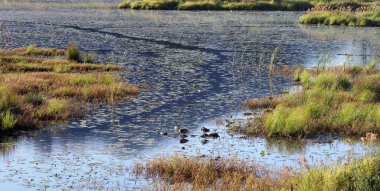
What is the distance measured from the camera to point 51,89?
875 inches

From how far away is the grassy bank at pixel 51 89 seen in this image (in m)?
18.0

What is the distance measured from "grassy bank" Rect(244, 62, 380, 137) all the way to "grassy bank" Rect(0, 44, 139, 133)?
516cm

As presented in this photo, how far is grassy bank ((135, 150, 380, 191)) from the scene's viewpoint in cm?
1075

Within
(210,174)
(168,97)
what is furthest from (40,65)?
(210,174)

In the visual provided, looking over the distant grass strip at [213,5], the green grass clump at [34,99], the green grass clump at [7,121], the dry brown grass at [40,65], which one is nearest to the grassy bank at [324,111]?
the green grass clump at [7,121]

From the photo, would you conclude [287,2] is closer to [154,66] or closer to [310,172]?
[154,66]

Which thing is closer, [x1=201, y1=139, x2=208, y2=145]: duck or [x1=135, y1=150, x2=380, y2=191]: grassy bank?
[x1=135, y1=150, x2=380, y2=191]: grassy bank

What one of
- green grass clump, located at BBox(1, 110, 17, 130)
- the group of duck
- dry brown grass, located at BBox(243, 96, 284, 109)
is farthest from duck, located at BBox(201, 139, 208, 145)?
green grass clump, located at BBox(1, 110, 17, 130)

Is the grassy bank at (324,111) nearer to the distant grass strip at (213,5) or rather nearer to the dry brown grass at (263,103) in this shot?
the dry brown grass at (263,103)

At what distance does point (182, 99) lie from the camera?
73.8 ft

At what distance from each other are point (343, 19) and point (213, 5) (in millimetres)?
21673

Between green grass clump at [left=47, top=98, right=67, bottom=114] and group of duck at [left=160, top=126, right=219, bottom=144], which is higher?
green grass clump at [left=47, top=98, right=67, bottom=114]

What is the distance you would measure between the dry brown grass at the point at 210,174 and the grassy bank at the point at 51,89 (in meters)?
5.32

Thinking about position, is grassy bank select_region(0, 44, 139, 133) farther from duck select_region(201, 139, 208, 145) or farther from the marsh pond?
duck select_region(201, 139, 208, 145)
